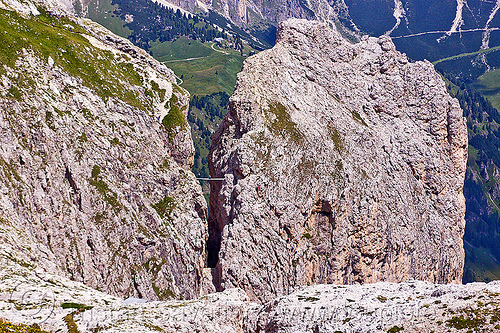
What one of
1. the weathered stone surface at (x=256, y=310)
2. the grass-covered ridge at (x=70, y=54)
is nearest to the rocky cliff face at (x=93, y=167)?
the grass-covered ridge at (x=70, y=54)

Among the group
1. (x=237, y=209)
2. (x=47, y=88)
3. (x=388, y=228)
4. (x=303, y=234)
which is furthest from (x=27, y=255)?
(x=388, y=228)

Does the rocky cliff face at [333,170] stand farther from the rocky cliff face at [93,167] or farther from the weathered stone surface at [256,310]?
the weathered stone surface at [256,310]

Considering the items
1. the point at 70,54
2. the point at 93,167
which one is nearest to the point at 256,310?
the point at 93,167

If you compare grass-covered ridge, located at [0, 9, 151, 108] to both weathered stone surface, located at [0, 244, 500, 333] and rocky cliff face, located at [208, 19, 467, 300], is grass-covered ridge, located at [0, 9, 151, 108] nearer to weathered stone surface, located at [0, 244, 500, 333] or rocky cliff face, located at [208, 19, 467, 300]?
rocky cliff face, located at [208, 19, 467, 300]

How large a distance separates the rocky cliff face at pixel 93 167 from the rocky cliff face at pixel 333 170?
9958 millimetres

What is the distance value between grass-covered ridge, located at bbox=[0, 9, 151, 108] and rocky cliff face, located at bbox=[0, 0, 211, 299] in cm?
27

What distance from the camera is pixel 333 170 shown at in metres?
98.2

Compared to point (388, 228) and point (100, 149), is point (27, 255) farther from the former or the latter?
point (388, 228)

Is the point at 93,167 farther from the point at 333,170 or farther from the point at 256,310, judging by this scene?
the point at 333,170

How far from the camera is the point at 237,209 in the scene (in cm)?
9156

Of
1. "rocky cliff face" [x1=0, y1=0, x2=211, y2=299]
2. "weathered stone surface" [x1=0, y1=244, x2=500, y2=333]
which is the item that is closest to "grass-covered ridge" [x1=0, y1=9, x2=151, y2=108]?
"rocky cliff face" [x1=0, y1=0, x2=211, y2=299]

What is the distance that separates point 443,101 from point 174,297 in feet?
251

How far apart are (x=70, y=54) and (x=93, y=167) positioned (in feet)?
88.2

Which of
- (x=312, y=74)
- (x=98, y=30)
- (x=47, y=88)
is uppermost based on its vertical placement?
(x=98, y=30)
